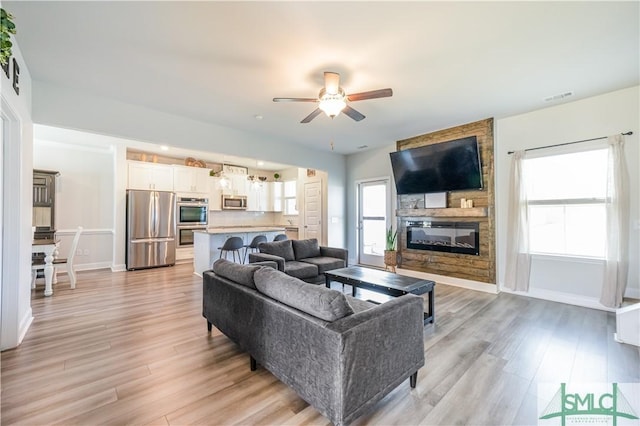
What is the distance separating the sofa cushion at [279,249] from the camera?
4.57 metres

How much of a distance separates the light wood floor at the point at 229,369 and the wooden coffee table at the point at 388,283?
1.10 ft

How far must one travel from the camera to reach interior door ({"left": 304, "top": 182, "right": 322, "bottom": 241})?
22.2 ft

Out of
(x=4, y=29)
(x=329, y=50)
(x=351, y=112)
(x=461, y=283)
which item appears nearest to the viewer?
(x=4, y=29)

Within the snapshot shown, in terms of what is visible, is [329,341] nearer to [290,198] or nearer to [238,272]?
[238,272]

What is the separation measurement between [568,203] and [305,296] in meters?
4.26

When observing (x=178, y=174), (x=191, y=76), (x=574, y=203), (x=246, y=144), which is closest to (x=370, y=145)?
(x=246, y=144)

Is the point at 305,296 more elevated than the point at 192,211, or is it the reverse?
the point at 192,211

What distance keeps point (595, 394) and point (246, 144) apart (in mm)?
5136

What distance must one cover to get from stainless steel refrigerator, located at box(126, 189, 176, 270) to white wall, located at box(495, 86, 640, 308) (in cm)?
674

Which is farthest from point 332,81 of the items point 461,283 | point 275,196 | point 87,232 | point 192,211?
point 87,232

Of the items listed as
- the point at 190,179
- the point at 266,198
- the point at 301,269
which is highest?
the point at 190,179

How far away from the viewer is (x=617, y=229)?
3354 millimetres

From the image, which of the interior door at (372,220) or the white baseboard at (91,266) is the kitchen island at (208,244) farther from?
the interior door at (372,220)

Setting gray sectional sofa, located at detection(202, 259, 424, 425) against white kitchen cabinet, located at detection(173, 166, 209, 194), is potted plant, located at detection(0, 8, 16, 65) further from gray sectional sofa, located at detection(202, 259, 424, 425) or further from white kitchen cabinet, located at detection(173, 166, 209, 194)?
white kitchen cabinet, located at detection(173, 166, 209, 194)
